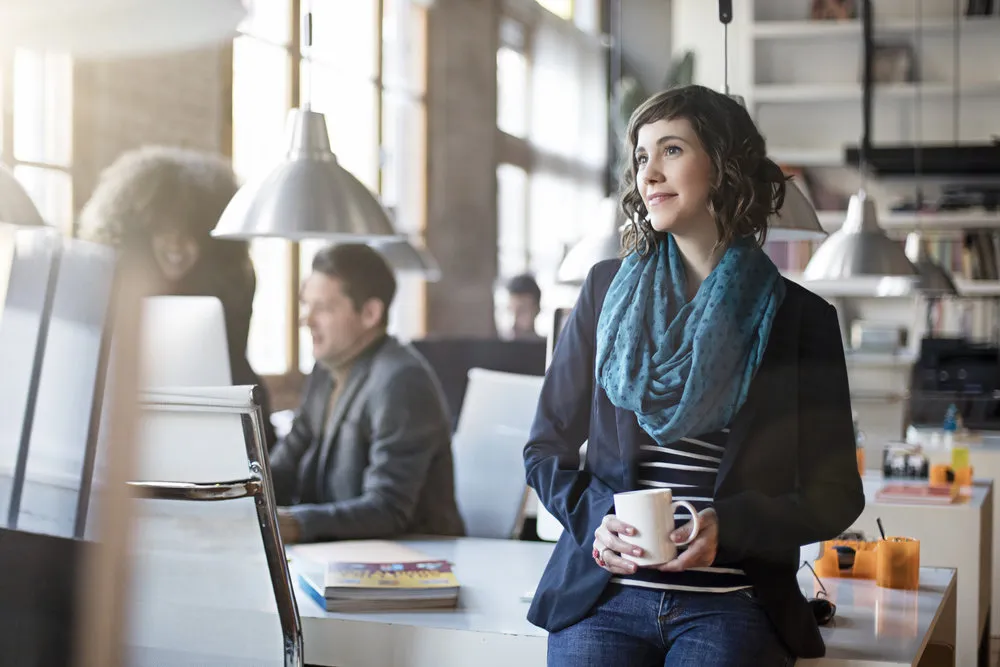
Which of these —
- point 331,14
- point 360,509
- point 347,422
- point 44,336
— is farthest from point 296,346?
point 44,336

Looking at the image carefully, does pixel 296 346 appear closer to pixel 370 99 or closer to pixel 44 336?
pixel 370 99

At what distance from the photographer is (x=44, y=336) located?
0.89 meters

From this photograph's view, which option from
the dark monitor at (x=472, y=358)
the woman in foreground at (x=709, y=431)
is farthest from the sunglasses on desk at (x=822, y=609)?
the dark monitor at (x=472, y=358)

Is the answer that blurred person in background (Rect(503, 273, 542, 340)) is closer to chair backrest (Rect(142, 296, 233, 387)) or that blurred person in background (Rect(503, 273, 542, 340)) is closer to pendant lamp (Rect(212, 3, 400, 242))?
pendant lamp (Rect(212, 3, 400, 242))

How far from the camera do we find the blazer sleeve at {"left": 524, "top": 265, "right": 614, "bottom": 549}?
3.85 ft

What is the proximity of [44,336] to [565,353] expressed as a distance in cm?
51

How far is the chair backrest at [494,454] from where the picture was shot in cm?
216

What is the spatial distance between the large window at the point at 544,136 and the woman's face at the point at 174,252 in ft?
14.5

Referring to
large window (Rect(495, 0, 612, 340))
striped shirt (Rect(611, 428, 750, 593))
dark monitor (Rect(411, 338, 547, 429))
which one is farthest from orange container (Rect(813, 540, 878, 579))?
large window (Rect(495, 0, 612, 340))

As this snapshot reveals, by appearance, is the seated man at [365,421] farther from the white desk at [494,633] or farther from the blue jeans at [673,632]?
the blue jeans at [673,632]

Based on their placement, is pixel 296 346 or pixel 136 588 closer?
pixel 136 588

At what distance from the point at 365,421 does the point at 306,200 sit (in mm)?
450

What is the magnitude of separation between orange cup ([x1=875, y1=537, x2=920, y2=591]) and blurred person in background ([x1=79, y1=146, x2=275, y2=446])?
768 millimetres

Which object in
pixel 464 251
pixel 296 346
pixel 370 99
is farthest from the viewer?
pixel 464 251
